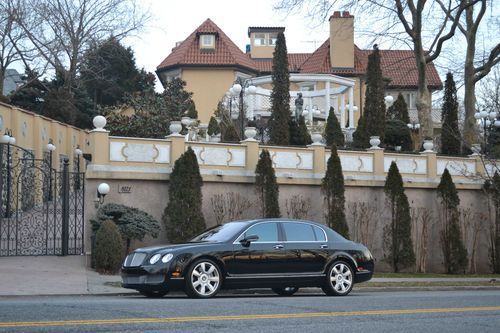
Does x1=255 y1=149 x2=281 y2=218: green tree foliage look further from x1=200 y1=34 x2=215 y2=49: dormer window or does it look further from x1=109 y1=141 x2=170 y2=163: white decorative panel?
x1=200 y1=34 x2=215 y2=49: dormer window

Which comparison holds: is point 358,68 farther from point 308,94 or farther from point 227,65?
point 308,94

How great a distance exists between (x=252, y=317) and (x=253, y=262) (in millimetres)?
4301

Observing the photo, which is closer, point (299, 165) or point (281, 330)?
point (281, 330)

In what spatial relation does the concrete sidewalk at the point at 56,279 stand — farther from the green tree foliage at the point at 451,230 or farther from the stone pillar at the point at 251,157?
the green tree foliage at the point at 451,230

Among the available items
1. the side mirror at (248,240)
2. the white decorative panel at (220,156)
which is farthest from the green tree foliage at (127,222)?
the side mirror at (248,240)

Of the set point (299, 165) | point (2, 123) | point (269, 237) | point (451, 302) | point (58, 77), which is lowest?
point (451, 302)

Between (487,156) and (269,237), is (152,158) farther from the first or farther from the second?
(487,156)

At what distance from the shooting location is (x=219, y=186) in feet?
77.3

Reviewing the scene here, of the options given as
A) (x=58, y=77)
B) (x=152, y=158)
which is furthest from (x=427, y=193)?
(x=58, y=77)

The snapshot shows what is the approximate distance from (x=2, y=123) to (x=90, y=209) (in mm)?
9484

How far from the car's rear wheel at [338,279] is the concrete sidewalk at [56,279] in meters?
2.28

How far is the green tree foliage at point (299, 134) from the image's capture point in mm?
32688

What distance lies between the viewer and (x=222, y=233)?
14844mm

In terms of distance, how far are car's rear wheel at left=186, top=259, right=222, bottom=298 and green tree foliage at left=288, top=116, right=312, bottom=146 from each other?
61.7 ft
